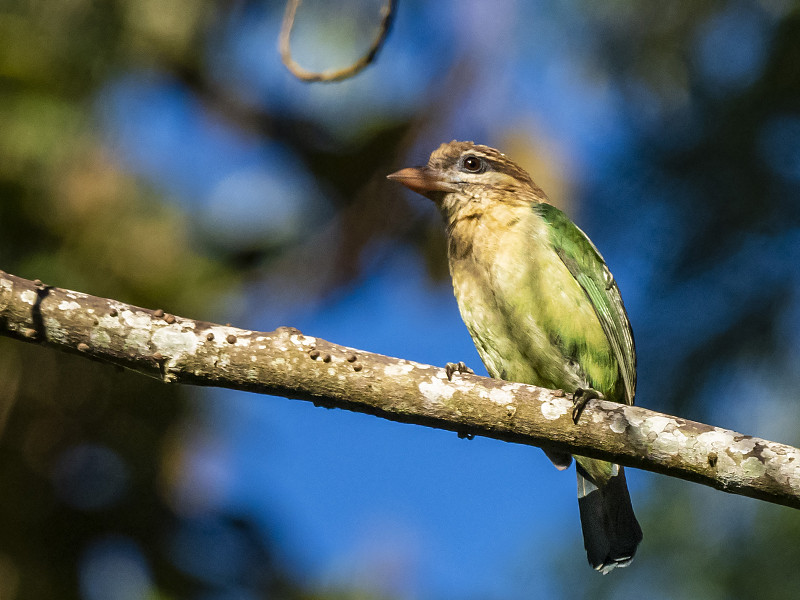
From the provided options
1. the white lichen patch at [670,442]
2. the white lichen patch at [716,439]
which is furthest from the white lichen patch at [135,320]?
the white lichen patch at [716,439]

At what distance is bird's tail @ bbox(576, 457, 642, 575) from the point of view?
360cm

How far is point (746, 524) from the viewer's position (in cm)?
489

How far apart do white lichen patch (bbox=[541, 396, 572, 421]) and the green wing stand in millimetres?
933

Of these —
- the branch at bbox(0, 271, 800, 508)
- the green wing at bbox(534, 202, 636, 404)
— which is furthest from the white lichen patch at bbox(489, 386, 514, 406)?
the green wing at bbox(534, 202, 636, 404)

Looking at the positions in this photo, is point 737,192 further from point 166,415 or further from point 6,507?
point 6,507

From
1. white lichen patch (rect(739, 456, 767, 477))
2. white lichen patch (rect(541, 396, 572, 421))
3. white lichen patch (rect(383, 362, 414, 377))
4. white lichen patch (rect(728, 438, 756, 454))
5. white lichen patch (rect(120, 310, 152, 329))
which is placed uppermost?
white lichen patch (rect(120, 310, 152, 329))

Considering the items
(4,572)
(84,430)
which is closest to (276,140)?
(84,430)

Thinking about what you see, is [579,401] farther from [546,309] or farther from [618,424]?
[546,309]

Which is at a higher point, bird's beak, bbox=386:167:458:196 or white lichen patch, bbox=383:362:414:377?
bird's beak, bbox=386:167:458:196

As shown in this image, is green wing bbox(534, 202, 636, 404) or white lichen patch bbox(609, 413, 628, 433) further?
green wing bbox(534, 202, 636, 404)

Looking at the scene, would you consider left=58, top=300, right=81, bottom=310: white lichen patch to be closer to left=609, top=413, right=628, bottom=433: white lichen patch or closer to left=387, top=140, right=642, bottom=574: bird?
left=387, top=140, right=642, bottom=574: bird

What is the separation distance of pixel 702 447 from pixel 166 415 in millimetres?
3372

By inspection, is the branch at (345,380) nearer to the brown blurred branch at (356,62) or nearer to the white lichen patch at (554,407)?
the white lichen patch at (554,407)

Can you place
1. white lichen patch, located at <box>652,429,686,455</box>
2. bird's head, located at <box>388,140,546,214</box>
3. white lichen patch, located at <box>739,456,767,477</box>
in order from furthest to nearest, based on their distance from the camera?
bird's head, located at <box>388,140,546,214</box>
white lichen patch, located at <box>652,429,686,455</box>
white lichen patch, located at <box>739,456,767,477</box>
